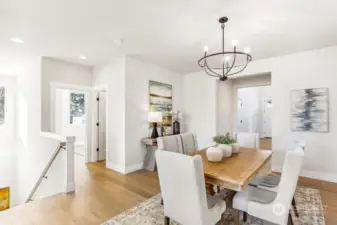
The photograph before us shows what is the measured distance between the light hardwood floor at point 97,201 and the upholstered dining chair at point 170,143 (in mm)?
853

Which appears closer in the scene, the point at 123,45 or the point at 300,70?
the point at 123,45

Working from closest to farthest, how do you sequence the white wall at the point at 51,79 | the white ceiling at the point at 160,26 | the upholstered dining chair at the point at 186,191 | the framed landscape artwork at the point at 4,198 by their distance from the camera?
1. the upholstered dining chair at the point at 186,191
2. the white ceiling at the point at 160,26
3. the white wall at the point at 51,79
4. the framed landscape artwork at the point at 4,198

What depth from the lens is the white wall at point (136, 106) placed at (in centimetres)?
414

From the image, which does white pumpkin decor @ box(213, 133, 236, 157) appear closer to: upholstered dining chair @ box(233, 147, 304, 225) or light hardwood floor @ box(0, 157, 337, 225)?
upholstered dining chair @ box(233, 147, 304, 225)

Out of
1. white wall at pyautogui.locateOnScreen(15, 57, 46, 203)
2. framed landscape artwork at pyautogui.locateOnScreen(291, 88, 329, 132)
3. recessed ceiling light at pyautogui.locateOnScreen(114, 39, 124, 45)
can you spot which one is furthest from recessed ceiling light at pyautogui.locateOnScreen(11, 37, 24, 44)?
framed landscape artwork at pyautogui.locateOnScreen(291, 88, 329, 132)

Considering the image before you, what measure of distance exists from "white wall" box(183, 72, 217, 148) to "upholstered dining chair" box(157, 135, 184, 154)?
2.42 meters

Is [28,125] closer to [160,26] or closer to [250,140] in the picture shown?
[160,26]

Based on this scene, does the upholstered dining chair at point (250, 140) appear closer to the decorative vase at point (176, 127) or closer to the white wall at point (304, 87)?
the white wall at point (304, 87)

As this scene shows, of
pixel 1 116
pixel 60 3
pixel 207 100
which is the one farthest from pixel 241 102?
pixel 1 116

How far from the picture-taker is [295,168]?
1.60 m

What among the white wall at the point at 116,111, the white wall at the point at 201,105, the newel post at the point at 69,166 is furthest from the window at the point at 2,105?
the white wall at the point at 201,105

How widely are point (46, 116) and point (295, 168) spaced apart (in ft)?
15.3

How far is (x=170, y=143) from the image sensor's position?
112 inches

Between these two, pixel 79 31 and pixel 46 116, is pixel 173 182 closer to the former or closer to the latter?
pixel 79 31
